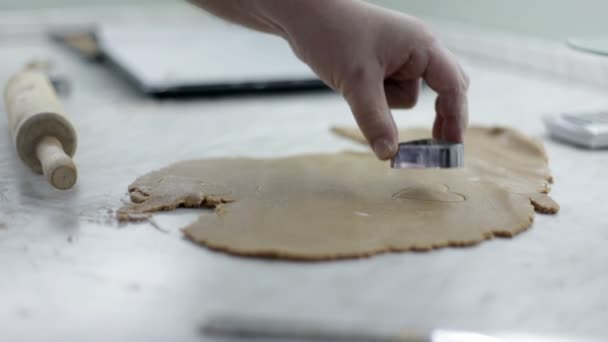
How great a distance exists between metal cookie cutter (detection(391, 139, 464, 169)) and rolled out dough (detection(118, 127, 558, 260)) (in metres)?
0.03

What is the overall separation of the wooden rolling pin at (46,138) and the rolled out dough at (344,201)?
0.10 m

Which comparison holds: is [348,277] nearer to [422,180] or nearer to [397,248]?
[397,248]

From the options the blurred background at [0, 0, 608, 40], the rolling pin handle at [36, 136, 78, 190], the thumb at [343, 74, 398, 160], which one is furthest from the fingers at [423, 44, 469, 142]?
the blurred background at [0, 0, 608, 40]

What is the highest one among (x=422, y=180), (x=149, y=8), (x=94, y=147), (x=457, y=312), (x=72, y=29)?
(x=149, y=8)

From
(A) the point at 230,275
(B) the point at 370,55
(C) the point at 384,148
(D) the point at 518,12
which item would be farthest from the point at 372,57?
(D) the point at 518,12

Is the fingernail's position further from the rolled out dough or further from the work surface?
the work surface

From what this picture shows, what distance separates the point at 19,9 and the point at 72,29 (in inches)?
10.0

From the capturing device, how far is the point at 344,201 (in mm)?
1003

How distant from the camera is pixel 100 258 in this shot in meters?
0.84

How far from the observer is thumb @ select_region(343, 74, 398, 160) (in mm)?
1014

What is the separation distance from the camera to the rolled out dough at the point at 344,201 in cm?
87

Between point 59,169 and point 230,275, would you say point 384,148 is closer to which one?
point 230,275

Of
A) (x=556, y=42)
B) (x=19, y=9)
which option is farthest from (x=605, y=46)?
(x=19, y=9)

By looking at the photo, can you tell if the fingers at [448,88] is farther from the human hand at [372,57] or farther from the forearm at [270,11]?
the forearm at [270,11]
